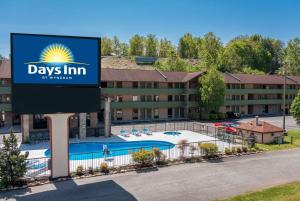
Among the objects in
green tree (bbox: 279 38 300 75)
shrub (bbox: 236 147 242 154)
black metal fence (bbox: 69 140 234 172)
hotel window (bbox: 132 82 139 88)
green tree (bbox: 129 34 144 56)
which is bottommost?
black metal fence (bbox: 69 140 234 172)

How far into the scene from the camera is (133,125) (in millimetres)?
49406

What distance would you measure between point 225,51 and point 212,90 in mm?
73520

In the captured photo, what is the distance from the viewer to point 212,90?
5588 centimetres

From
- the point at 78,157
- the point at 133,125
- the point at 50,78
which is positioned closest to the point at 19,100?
the point at 50,78

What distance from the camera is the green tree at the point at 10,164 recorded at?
757 inches

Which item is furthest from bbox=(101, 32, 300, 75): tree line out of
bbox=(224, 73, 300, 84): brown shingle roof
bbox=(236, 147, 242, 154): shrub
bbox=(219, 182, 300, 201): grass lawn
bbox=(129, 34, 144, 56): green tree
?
bbox=(219, 182, 300, 201): grass lawn

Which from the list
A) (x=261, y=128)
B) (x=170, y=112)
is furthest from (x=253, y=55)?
(x=261, y=128)

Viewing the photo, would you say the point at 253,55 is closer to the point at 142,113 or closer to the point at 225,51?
the point at 225,51

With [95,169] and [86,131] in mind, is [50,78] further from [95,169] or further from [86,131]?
[86,131]

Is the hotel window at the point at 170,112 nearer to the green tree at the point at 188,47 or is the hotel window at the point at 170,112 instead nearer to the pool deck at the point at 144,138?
the pool deck at the point at 144,138

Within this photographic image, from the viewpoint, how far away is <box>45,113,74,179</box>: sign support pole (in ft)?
68.9

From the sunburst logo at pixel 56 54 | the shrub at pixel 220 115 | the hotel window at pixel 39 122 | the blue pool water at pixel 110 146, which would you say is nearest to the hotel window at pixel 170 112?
the shrub at pixel 220 115

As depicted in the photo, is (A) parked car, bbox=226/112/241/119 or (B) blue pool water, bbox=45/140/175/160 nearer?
(B) blue pool water, bbox=45/140/175/160

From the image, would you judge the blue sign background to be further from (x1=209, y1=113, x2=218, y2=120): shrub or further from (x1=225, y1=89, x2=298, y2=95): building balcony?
(x1=225, y1=89, x2=298, y2=95): building balcony
